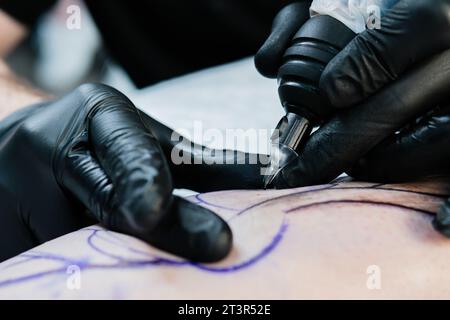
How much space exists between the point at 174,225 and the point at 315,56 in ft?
1.28

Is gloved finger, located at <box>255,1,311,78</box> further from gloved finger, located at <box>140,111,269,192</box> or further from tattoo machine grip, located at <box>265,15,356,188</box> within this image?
gloved finger, located at <box>140,111,269,192</box>

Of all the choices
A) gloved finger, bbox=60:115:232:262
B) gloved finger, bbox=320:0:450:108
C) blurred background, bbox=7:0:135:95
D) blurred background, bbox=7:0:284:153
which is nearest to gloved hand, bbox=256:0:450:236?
gloved finger, bbox=320:0:450:108

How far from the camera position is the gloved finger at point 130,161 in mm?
623

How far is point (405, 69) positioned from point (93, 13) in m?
1.48

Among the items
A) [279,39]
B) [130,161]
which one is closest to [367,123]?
[279,39]

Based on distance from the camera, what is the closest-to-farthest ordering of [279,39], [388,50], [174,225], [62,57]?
1. [174,225]
2. [388,50]
3. [279,39]
4. [62,57]

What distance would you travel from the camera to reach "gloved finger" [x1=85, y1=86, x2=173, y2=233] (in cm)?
62

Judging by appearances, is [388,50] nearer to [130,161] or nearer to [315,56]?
[315,56]

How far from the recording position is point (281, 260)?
0.67m

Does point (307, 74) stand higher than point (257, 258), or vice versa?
point (307, 74)

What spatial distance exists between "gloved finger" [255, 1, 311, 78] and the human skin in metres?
Answer: 0.34

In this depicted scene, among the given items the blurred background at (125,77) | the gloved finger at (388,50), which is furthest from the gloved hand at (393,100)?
the blurred background at (125,77)

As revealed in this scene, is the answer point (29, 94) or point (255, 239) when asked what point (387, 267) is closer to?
point (255, 239)

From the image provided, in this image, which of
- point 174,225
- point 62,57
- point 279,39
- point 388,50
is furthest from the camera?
point 62,57
